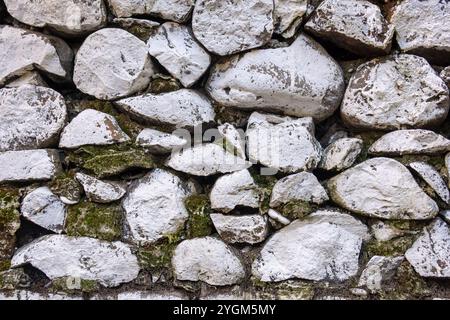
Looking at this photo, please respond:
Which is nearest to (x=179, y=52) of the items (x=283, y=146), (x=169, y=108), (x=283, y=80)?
(x=169, y=108)

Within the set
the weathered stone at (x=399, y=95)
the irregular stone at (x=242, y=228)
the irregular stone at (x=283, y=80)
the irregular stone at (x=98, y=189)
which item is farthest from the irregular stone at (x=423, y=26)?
the irregular stone at (x=98, y=189)

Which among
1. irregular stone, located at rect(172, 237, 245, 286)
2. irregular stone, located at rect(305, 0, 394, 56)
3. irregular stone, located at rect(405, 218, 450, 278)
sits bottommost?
irregular stone, located at rect(172, 237, 245, 286)

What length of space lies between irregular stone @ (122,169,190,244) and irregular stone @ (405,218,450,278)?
30.2 inches

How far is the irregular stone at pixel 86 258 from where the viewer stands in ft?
5.49

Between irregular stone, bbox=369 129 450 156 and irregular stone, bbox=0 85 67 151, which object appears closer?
irregular stone, bbox=369 129 450 156

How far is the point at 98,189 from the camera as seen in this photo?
166 cm

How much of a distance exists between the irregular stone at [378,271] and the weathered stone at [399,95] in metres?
0.44

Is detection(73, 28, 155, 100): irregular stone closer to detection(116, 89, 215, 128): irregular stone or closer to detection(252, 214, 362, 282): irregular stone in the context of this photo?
detection(116, 89, 215, 128): irregular stone

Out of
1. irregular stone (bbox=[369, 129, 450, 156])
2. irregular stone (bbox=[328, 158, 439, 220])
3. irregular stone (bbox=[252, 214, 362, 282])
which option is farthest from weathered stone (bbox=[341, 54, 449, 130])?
irregular stone (bbox=[252, 214, 362, 282])

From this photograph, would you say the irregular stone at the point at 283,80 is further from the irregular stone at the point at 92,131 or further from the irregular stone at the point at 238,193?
the irregular stone at the point at 92,131

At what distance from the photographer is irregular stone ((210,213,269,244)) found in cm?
162

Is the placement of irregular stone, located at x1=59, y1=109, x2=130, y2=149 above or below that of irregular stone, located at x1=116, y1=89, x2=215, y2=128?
below

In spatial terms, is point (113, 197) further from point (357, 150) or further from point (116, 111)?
point (357, 150)

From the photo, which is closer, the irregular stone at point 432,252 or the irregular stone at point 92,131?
the irregular stone at point 432,252
